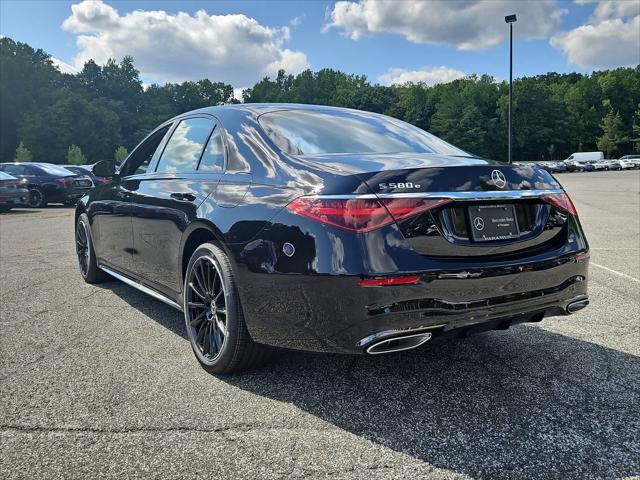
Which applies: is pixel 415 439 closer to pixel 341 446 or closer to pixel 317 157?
pixel 341 446

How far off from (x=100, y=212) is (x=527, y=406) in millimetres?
4073

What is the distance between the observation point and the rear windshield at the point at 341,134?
10.7ft

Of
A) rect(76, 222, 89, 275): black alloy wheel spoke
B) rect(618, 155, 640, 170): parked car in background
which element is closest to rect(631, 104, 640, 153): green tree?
rect(618, 155, 640, 170): parked car in background

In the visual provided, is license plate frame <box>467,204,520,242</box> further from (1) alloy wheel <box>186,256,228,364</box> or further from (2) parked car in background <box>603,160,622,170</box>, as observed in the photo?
(2) parked car in background <box>603,160,622,170</box>

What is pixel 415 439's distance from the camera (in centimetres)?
250

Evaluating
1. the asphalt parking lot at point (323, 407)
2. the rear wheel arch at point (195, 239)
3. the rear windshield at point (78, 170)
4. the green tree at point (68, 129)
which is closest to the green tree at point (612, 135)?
the green tree at point (68, 129)

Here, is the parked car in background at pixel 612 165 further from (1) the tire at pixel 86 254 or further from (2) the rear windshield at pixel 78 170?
(1) the tire at pixel 86 254

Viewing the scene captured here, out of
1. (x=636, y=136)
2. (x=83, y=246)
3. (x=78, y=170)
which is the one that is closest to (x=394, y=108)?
(x=636, y=136)

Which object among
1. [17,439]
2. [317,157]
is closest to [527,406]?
[317,157]

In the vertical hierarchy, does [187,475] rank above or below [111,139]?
below

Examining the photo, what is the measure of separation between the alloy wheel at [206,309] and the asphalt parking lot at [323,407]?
0.17 meters

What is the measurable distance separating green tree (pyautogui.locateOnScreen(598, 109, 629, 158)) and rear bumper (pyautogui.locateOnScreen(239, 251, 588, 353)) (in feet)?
324

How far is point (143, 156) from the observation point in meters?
4.77

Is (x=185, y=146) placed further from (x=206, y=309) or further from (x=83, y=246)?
(x=83, y=246)
